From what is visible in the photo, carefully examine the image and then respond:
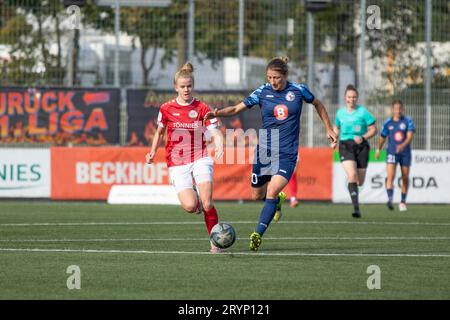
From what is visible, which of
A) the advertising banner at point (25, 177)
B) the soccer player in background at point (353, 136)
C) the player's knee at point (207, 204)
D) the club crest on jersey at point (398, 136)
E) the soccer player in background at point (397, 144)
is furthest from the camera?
the advertising banner at point (25, 177)

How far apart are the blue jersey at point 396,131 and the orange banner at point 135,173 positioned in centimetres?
207

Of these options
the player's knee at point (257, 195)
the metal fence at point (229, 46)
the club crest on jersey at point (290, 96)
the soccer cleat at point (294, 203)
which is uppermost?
the metal fence at point (229, 46)

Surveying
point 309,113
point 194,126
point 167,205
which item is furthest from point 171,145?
point 309,113

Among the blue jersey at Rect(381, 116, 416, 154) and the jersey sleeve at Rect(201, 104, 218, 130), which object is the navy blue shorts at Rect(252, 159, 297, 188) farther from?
the blue jersey at Rect(381, 116, 416, 154)

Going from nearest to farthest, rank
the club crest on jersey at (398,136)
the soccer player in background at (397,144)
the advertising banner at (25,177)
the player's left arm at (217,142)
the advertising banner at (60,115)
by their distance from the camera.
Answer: the player's left arm at (217,142) < the soccer player in background at (397,144) < the club crest on jersey at (398,136) < the advertising banner at (25,177) < the advertising banner at (60,115)

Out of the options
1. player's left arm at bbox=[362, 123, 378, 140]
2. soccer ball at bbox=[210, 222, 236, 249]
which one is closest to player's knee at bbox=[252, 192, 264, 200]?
soccer ball at bbox=[210, 222, 236, 249]

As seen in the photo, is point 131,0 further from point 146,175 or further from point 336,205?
point 336,205

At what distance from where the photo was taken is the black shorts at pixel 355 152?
22156 millimetres

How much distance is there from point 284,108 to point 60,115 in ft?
47.6

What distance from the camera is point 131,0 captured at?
28.7m

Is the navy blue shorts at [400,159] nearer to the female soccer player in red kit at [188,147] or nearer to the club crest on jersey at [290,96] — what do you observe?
the club crest on jersey at [290,96]

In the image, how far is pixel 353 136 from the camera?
2225cm

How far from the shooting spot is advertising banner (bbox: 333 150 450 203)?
26906mm

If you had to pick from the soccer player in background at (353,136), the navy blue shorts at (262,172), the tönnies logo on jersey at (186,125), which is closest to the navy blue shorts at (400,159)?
the soccer player in background at (353,136)
